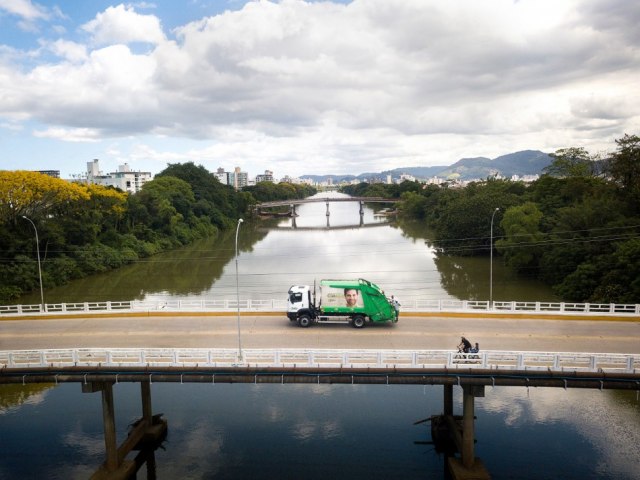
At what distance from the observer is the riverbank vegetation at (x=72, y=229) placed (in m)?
52.3

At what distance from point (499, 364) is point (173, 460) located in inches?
586

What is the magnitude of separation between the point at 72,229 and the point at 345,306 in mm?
47807

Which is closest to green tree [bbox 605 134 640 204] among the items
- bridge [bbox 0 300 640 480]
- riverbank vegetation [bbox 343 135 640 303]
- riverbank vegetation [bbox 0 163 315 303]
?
riverbank vegetation [bbox 343 135 640 303]

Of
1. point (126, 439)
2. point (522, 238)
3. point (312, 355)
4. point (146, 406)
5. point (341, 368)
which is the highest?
point (522, 238)

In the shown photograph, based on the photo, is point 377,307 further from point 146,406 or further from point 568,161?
point 568,161

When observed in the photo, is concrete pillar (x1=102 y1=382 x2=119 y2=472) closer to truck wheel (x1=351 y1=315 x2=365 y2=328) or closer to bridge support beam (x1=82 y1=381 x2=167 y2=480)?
bridge support beam (x1=82 y1=381 x2=167 y2=480)

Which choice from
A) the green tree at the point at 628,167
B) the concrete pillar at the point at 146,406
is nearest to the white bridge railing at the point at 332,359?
the concrete pillar at the point at 146,406

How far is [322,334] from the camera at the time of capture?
2434 centimetres

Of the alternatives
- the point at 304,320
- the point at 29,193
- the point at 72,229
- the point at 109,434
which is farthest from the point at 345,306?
the point at 72,229

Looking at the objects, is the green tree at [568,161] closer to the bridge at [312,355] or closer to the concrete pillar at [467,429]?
the bridge at [312,355]

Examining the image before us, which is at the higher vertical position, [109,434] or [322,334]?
[322,334]

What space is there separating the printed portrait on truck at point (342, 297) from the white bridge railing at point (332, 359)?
201 inches

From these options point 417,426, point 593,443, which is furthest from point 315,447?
point 593,443

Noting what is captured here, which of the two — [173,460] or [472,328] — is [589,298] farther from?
[173,460]
